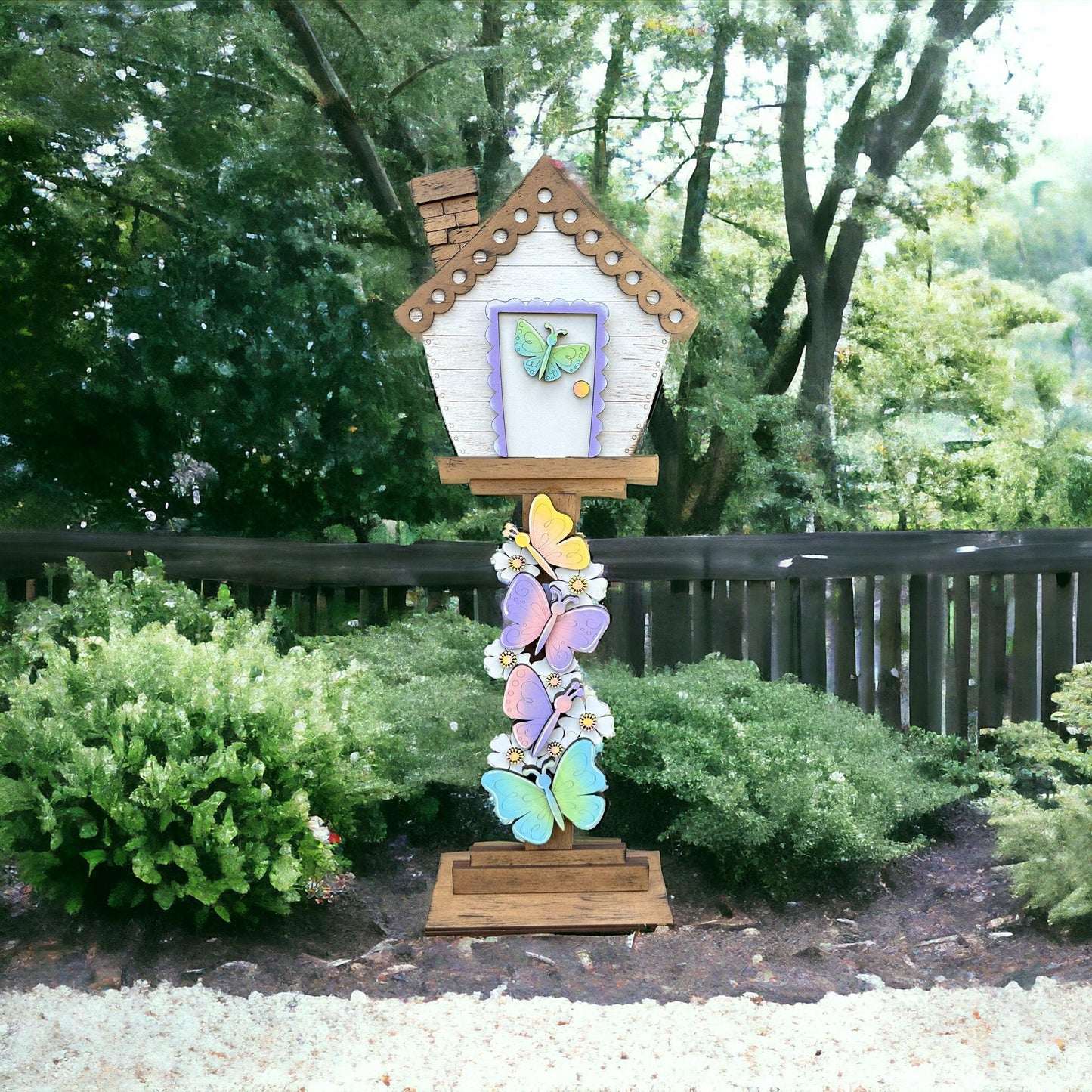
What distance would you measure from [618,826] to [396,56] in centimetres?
425

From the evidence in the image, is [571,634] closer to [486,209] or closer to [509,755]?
[509,755]

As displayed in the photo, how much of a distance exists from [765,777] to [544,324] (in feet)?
4.62

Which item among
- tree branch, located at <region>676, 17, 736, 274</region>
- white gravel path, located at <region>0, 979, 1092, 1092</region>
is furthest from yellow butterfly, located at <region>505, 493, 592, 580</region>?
tree branch, located at <region>676, 17, 736, 274</region>

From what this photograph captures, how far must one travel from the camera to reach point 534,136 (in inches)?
234

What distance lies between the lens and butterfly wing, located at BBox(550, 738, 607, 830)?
288 centimetres

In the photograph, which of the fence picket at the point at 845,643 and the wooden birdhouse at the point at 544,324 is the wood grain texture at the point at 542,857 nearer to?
the wooden birdhouse at the point at 544,324

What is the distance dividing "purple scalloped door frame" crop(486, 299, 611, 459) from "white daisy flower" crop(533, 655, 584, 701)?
0.58m

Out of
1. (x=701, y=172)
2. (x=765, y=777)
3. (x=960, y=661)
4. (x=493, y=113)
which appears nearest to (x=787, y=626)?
(x=960, y=661)

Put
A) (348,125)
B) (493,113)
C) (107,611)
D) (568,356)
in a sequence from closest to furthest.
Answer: (568,356), (107,611), (348,125), (493,113)

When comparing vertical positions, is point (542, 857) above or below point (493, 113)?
below

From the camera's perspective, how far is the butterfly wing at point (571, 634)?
285 centimetres

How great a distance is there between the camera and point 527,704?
2.86m

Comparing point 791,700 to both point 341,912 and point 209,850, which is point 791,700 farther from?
point 209,850

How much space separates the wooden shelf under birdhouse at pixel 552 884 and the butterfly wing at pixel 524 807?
0.07 m
